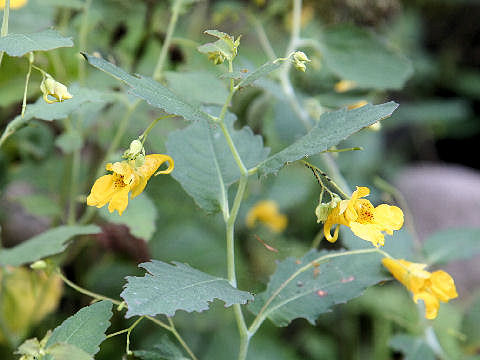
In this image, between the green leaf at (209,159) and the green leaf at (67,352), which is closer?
the green leaf at (67,352)

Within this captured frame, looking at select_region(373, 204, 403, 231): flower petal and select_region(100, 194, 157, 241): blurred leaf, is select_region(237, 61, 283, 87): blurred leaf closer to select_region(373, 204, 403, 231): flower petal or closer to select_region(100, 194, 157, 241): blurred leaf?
select_region(373, 204, 403, 231): flower petal

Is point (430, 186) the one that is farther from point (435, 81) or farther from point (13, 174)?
point (13, 174)

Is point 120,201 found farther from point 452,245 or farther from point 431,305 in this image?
point 452,245

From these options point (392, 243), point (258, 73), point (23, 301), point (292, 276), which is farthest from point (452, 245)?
point (23, 301)

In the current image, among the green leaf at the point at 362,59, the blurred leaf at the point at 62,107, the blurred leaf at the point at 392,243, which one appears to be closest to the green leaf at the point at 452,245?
the blurred leaf at the point at 392,243

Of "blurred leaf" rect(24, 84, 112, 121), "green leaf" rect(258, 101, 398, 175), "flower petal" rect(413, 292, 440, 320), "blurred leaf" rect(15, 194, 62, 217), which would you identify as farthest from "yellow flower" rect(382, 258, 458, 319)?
"blurred leaf" rect(15, 194, 62, 217)

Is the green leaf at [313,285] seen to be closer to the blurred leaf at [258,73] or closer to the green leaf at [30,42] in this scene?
the blurred leaf at [258,73]
